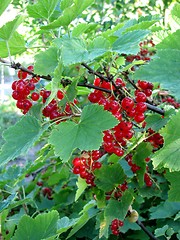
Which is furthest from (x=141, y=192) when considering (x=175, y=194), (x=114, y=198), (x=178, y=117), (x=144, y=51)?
(x=144, y=51)

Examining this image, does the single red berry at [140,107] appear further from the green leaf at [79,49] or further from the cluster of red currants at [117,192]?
the cluster of red currants at [117,192]

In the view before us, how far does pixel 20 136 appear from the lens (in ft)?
2.95

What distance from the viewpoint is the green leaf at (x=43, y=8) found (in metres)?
0.91

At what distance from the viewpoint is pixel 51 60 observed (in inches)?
35.1

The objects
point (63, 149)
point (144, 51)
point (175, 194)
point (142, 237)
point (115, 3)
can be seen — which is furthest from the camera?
point (115, 3)

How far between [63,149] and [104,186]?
276 millimetres

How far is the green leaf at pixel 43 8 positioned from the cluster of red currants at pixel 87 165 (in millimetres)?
387

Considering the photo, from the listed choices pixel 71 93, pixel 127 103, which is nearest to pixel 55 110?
pixel 71 93

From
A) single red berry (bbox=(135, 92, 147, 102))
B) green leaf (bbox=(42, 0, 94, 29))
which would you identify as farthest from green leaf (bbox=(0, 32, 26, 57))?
single red berry (bbox=(135, 92, 147, 102))

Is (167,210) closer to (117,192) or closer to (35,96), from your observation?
(117,192)

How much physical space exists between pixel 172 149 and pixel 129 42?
262 mm

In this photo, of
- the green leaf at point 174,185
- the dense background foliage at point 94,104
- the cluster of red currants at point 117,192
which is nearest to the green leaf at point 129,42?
the dense background foliage at point 94,104

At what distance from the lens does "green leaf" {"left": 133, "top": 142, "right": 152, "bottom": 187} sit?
1.03 metres

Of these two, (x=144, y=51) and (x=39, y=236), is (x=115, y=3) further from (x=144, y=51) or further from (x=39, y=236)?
(x=39, y=236)
